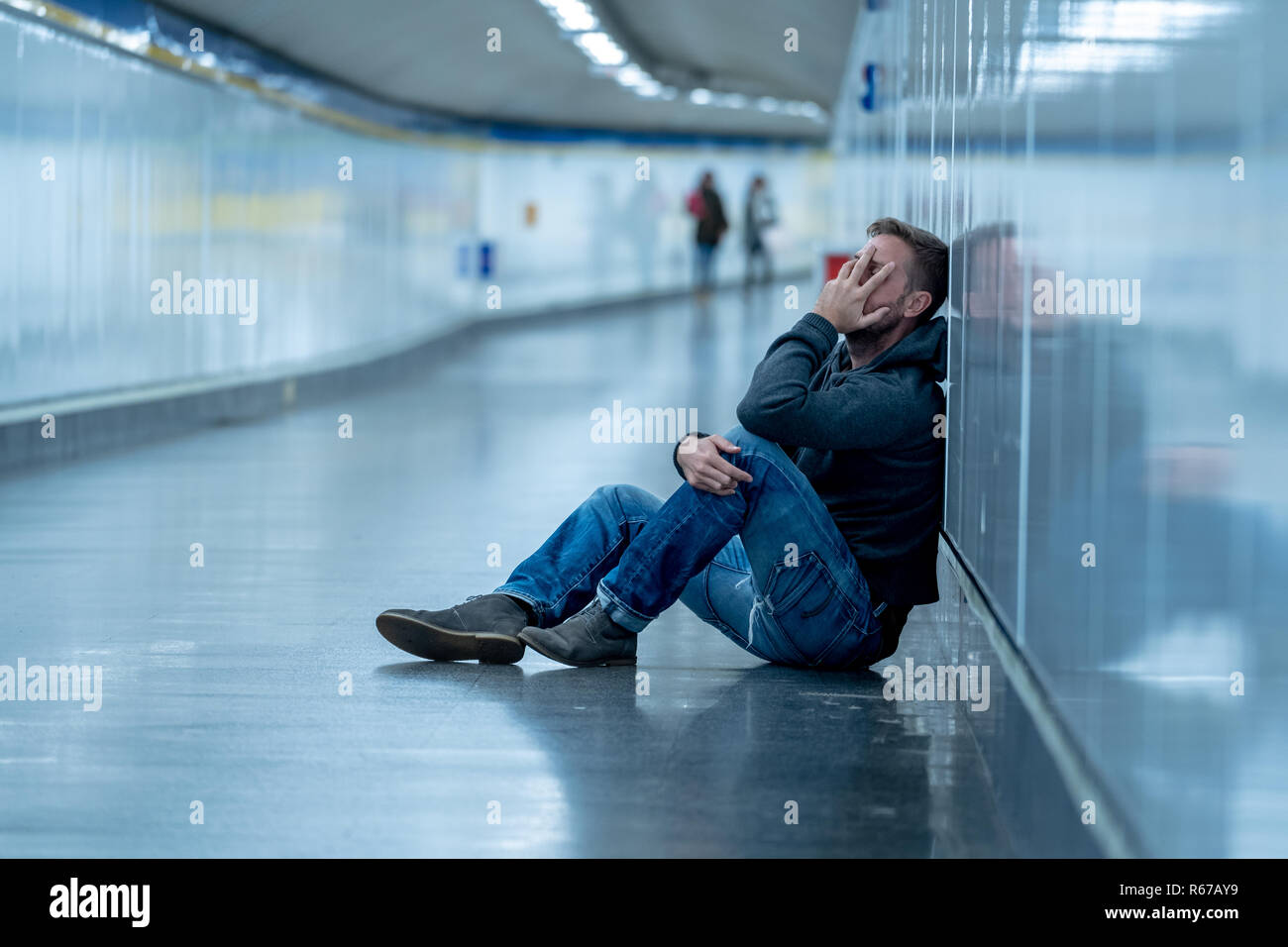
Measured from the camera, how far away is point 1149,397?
232cm

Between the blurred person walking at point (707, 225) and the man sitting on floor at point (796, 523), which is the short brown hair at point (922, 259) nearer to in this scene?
the man sitting on floor at point (796, 523)

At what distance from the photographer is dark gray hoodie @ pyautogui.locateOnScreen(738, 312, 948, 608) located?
164 inches

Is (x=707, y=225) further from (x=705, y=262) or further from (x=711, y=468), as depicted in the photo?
(x=711, y=468)

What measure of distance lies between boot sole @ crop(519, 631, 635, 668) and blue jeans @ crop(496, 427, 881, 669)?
13 cm

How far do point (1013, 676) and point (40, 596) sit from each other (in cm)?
368

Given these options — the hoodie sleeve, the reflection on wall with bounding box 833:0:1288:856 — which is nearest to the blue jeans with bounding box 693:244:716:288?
the hoodie sleeve

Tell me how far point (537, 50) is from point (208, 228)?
31.6 feet

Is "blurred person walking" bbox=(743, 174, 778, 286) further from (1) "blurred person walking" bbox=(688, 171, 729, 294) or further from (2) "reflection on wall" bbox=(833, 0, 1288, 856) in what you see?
(2) "reflection on wall" bbox=(833, 0, 1288, 856)

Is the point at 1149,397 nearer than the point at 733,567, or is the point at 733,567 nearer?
the point at 1149,397

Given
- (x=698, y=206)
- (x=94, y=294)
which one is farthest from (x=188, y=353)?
(x=698, y=206)

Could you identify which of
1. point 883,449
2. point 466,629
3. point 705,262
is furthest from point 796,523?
point 705,262

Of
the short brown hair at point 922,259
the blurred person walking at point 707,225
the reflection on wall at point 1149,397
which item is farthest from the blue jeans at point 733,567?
the blurred person walking at point 707,225

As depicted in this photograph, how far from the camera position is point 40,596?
5.72 m

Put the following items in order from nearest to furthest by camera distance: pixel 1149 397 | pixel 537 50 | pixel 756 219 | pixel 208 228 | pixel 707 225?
pixel 1149 397 → pixel 208 228 → pixel 537 50 → pixel 707 225 → pixel 756 219
